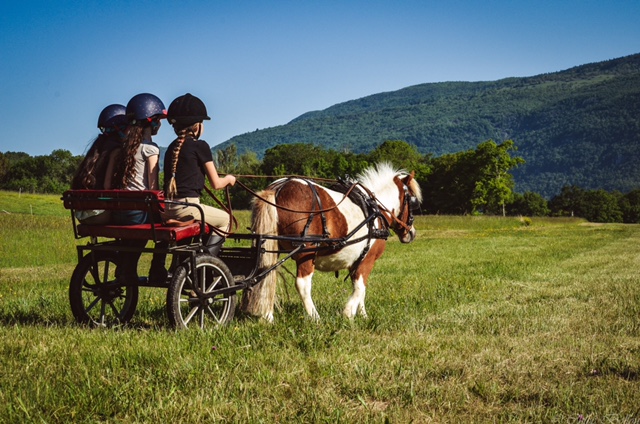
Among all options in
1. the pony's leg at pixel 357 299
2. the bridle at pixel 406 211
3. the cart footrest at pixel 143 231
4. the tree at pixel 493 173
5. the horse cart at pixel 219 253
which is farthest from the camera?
the tree at pixel 493 173

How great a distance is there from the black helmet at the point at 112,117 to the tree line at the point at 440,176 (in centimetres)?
6433

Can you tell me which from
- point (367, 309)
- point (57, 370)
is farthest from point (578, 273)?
point (57, 370)

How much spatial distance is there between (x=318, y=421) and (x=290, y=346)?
1.76m

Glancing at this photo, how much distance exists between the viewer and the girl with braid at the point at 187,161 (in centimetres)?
620

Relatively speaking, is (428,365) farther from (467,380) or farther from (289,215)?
(289,215)

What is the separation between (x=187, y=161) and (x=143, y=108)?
0.75 metres

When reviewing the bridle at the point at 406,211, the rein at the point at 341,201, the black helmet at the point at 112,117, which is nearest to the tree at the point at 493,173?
the bridle at the point at 406,211

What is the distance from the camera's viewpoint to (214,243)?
6.59 metres

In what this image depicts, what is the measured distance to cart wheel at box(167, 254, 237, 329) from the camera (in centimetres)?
592

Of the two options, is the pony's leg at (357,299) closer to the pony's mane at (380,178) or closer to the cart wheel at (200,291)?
the pony's mane at (380,178)

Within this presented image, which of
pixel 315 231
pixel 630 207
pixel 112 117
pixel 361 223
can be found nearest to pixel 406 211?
pixel 361 223

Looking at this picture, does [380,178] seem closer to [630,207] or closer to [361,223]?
[361,223]

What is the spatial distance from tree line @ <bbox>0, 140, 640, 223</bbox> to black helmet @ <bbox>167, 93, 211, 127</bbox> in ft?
213

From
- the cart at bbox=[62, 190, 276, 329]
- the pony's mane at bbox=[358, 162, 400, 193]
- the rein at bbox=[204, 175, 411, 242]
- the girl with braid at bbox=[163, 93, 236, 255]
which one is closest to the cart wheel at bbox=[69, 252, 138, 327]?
the cart at bbox=[62, 190, 276, 329]
